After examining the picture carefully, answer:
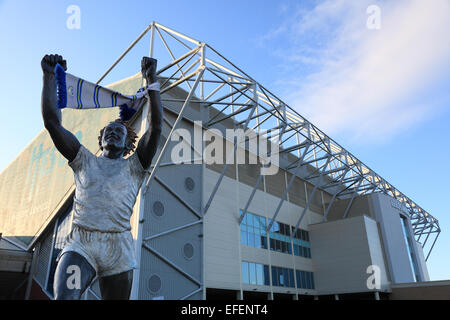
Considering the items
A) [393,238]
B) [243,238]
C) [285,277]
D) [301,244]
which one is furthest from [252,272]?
[393,238]

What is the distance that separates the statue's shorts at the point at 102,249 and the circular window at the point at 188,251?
1519cm

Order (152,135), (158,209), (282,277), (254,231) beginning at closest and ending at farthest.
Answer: (152,135)
(158,209)
(254,231)
(282,277)

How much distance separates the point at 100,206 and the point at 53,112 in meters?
0.81

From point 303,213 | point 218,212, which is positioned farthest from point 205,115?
point 303,213

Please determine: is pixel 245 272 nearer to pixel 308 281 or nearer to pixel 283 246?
pixel 283 246

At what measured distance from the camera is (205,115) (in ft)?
69.9

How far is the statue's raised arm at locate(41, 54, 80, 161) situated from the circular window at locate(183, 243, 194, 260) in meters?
15.3

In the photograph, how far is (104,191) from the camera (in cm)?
285

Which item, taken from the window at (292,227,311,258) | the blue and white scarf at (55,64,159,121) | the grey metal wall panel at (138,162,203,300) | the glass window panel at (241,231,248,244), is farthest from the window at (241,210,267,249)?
the blue and white scarf at (55,64,159,121)

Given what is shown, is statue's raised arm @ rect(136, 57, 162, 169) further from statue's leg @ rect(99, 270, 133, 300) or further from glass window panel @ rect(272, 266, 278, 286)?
glass window panel @ rect(272, 266, 278, 286)

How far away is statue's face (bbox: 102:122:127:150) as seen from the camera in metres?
3.12

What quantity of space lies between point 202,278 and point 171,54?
1212 centimetres

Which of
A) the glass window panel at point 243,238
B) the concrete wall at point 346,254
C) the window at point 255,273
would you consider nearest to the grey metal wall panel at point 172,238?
the glass window panel at point 243,238
